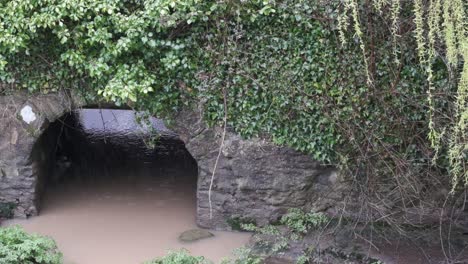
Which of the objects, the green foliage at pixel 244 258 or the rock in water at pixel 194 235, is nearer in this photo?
the green foliage at pixel 244 258

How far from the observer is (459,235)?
18.3ft

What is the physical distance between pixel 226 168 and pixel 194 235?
2.88ft

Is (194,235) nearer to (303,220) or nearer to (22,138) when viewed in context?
(303,220)

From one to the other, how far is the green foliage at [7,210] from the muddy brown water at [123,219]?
0.43 feet

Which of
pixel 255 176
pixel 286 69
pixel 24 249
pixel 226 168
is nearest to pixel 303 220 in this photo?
pixel 255 176

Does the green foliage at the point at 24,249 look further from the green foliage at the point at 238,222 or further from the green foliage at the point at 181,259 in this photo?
the green foliage at the point at 238,222

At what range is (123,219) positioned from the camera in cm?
659

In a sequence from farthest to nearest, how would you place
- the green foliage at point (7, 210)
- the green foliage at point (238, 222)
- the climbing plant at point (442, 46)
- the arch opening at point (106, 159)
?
the arch opening at point (106, 159)
the green foliage at point (7, 210)
the green foliage at point (238, 222)
the climbing plant at point (442, 46)

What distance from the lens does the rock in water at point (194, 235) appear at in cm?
602

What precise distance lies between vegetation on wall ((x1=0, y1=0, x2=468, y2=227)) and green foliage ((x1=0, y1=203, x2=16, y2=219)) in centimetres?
186

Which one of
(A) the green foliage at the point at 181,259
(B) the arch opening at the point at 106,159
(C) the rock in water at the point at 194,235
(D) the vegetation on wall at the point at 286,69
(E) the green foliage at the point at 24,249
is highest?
(D) the vegetation on wall at the point at 286,69

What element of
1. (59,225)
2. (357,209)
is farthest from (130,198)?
(357,209)

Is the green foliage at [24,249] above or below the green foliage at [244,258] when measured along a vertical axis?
above

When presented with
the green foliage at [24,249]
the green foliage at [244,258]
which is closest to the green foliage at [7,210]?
the green foliage at [24,249]
